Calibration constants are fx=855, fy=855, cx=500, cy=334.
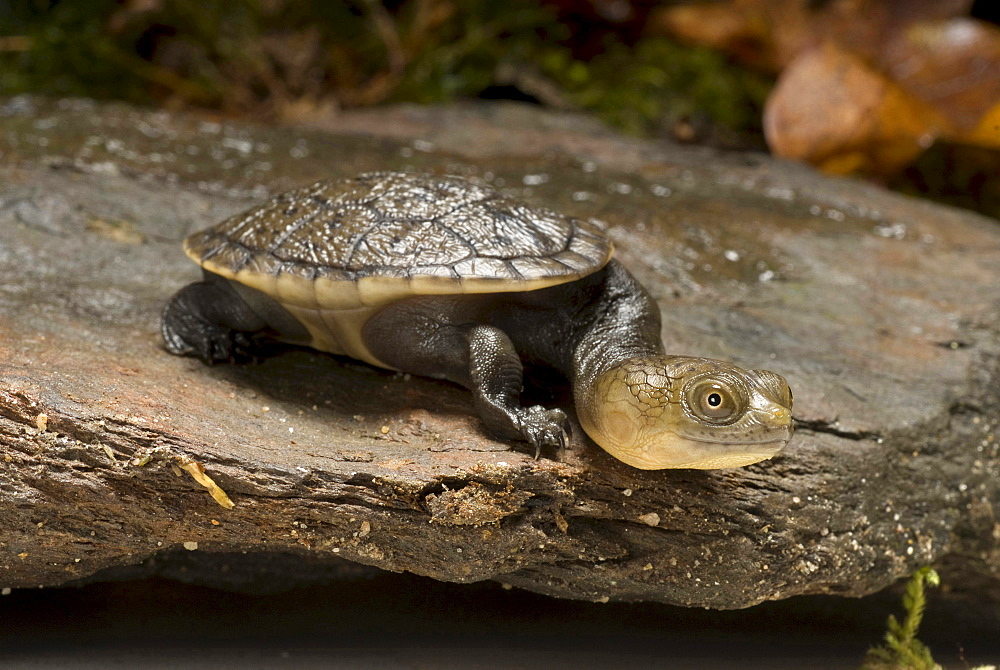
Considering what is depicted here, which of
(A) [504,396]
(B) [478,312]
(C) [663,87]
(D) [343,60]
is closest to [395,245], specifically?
(B) [478,312]

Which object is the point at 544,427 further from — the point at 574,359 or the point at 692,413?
the point at 692,413

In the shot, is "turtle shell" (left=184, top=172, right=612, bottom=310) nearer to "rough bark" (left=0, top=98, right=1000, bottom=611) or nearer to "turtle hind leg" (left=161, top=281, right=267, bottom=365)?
"turtle hind leg" (left=161, top=281, right=267, bottom=365)

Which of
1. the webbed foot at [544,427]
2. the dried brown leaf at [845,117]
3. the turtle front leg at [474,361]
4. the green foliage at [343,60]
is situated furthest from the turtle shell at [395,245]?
the green foliage at [343,60]

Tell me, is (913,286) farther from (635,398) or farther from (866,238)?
(635,398)

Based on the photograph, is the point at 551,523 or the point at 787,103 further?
the point at 787,103

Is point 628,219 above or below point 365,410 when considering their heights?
above

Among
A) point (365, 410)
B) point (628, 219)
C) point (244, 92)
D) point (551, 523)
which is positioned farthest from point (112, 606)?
point (244, 92)

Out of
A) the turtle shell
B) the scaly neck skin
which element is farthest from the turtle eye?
the turtle shell
